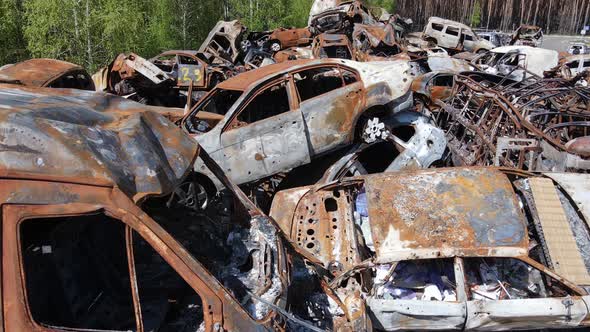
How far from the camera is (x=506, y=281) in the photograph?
3.89 m

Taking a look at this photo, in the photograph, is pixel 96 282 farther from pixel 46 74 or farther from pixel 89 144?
pixel 46 74

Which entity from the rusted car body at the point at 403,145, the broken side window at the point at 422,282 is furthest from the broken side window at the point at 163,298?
the rusted car body at the point at 403,145

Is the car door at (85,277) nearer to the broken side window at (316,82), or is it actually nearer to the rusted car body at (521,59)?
the broken side window at (316,82)

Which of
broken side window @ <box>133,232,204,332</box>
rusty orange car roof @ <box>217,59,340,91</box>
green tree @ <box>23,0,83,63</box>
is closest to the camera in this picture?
broken side window @ <box>133,232,204,332</box>

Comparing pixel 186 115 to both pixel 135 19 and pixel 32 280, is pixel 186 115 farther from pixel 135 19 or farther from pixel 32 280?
pixel 135 19

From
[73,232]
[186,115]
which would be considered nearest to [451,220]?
[73,232]

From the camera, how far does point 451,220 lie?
3854 mm

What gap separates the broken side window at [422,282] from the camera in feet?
12.4

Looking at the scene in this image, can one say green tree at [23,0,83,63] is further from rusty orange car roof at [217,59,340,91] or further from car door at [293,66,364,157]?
car door at [293,66,364,157]

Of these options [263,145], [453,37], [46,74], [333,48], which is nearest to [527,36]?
[453,37]

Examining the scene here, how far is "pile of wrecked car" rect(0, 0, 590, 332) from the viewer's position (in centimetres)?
243

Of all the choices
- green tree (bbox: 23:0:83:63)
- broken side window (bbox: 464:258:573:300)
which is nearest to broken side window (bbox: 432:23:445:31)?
green tree (bbox: 23:0:83:63)

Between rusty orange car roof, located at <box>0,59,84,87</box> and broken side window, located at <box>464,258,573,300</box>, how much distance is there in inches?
228

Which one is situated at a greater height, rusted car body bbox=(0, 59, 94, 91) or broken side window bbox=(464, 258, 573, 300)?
rusted car body bbox=(0, 59, 94, 91)
